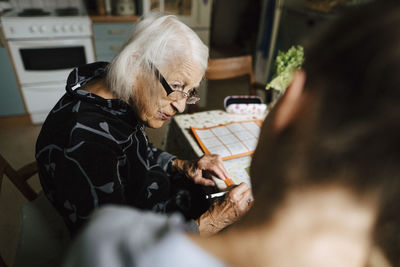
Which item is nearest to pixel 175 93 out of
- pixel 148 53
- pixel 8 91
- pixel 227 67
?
pixel 148 53

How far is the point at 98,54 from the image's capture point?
244 cm

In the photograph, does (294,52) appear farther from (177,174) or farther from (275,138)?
(275,138)

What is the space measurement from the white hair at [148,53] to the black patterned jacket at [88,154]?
74 millimetres

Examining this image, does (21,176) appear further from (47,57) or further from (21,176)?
(47,57)

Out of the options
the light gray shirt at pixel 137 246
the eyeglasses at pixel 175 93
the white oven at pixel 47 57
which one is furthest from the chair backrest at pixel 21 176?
the white oven at pixel 47 57

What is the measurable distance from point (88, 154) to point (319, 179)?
0.63m

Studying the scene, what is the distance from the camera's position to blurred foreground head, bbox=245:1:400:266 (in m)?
0.23

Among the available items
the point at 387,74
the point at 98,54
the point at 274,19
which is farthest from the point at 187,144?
the point at 274,19

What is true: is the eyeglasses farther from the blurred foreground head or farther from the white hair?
the blurred foreground head

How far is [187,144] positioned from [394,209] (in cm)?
91

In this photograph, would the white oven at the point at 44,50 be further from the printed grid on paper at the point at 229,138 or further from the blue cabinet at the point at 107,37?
the printed grid on paper at the point at 229,138

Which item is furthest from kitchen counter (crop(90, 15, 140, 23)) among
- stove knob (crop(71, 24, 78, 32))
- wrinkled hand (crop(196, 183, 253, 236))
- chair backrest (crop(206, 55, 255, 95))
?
wrinkled hand (crop(196, 183, 253, 236))

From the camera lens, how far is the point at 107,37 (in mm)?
2395

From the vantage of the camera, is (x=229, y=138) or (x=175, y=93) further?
(x=229, y=138)
